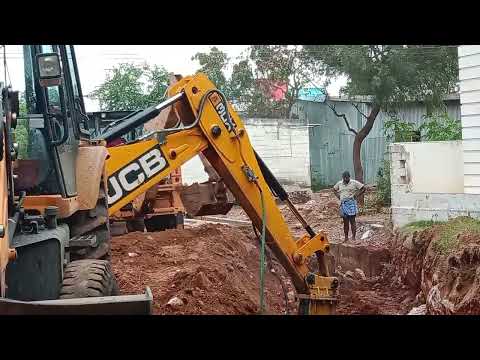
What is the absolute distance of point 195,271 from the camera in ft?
24.3

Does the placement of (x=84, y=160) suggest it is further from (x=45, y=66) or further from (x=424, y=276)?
(x=424, y=276)

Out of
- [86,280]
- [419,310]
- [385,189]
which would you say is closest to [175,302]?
[86,280]

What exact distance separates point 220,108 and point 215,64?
1503cm

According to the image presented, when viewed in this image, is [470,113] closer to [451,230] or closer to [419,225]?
[419,225]

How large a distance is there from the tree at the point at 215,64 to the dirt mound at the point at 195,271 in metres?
9.93

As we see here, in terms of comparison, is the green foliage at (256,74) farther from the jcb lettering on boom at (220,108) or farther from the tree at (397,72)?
the jcb lettering on boom at (220,108)

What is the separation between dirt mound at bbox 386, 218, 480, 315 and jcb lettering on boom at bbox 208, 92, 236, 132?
2.50 metres

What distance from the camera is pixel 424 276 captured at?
8.09m

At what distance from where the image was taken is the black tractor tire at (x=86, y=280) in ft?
12.3

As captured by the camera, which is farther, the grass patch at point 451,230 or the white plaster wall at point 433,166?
the white plaster wall at point 433,166

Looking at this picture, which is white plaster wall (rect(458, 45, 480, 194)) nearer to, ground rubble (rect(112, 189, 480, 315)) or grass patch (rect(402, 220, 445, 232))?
grass patch (rect(402, 220, 445, 232))

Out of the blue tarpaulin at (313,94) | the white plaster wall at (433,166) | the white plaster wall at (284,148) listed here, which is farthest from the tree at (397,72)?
the white plaster wall at (433,166)

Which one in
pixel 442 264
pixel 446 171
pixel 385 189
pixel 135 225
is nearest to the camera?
pixel 442 264
